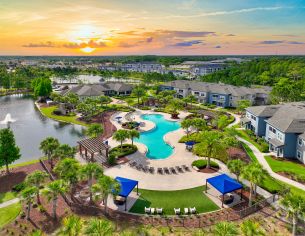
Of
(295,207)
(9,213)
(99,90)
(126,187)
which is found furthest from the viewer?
(99,90)

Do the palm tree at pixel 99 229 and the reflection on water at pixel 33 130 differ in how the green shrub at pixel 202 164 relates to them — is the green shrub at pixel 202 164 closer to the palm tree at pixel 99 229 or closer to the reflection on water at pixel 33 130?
the palm tree at pixel 99 229

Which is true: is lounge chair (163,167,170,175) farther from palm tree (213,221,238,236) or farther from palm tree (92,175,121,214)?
palm tree (213,221,238,236)

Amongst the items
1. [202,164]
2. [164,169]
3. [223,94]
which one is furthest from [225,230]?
→ [223,94]

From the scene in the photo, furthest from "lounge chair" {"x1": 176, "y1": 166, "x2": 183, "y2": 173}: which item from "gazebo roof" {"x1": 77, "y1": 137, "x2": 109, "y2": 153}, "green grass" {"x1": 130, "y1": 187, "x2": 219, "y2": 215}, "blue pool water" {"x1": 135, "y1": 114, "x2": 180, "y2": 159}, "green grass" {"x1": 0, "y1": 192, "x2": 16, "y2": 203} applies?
"green grass" {"x1": 0, "y1": 192, "x2": 16, "y2": 203}

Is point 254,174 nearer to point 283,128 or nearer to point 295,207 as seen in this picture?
point 295,207

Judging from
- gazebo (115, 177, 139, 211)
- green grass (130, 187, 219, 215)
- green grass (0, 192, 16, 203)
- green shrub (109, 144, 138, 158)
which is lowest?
green grass (130, 187, 219, 215)

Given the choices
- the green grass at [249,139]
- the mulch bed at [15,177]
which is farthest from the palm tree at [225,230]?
the green grass at [249,139]

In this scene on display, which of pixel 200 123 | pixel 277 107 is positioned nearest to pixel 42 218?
pixel 200 123
